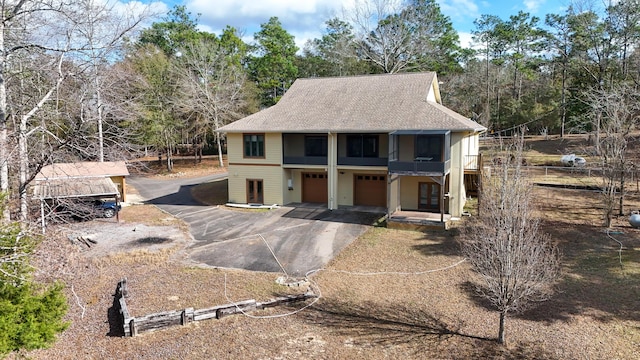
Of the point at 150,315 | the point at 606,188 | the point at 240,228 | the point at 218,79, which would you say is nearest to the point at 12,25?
the point at 150,315

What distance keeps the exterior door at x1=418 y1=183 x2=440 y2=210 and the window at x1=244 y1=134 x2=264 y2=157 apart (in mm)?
10197

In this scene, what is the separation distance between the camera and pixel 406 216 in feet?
70.2

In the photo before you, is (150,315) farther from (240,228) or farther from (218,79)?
(218,79)

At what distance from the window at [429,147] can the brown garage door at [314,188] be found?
21.0ft

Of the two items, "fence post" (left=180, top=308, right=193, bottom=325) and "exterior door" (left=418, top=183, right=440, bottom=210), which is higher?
"exterior door" (left=418, top=183, right=440, bottom=210)

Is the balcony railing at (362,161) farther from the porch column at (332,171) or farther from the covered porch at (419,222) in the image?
the covered porch at (419,222)

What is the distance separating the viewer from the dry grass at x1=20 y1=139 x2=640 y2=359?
9312 mm

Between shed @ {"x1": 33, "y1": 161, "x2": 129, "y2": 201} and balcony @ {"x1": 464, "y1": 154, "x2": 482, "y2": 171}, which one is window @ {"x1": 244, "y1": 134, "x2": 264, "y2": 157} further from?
balcony @ {"x1": 464, "y1": 154, "x2": 482, "y2": 171}

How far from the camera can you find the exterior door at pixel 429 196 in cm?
2297

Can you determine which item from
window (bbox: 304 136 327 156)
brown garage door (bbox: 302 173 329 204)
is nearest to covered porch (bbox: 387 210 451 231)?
brown garage door (bbox: 302 173 329 204)

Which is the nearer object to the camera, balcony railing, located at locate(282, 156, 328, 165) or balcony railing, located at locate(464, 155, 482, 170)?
balcony railing, located at locate(464, 155, 482, 170)

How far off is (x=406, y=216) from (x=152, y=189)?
22.8 m

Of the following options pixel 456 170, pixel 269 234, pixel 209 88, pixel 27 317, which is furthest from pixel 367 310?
pixel 209 88

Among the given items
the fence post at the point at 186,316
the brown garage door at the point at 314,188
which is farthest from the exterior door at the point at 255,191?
the fence post at the point at 186,316
